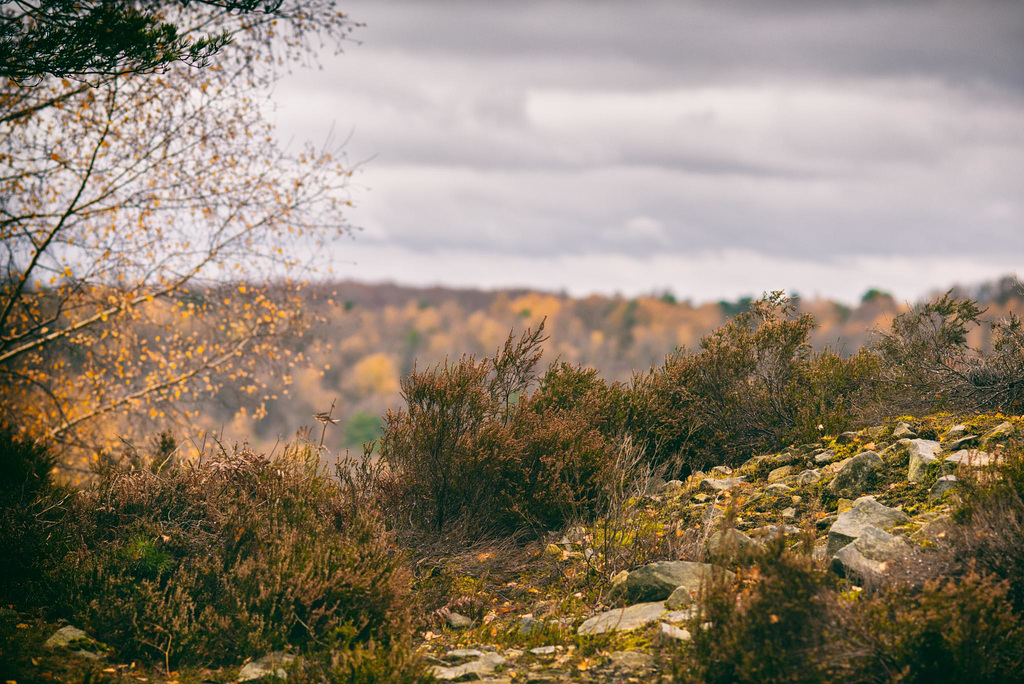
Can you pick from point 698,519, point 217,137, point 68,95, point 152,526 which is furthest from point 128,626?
point 217,137

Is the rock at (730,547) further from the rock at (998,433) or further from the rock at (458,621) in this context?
the rock at (998,433)

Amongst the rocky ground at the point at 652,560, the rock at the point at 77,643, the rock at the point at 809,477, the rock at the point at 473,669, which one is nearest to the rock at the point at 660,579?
the rocky ground at the point at 652,560

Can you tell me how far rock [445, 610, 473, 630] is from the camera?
17.0 feet

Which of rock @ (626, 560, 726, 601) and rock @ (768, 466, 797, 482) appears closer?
rock @ (626, 560, 726, 601)

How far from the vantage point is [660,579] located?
5.01 meters

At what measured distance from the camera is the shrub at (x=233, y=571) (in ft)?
15.1

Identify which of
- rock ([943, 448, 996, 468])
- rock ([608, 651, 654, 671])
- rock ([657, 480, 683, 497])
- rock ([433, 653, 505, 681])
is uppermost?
rock ([943, 448, 996, 468])

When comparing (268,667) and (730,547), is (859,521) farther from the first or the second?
(268,667)

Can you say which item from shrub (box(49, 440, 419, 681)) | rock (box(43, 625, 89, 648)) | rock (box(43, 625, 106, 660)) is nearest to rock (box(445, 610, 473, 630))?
shrub (box(49, 440, 419, 681))

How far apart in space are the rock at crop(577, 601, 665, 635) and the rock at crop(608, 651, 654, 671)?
0.19 metres

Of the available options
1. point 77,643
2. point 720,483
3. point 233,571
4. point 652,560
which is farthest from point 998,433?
point 77,643

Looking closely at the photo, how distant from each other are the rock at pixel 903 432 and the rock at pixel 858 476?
568 mm

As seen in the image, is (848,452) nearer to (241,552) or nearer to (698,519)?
(698,519)

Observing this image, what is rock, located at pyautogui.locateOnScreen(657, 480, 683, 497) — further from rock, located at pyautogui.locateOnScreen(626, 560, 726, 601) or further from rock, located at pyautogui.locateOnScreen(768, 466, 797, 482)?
rock, located at pyautogui.locateOnScreen(626, 560, 726, 601)
